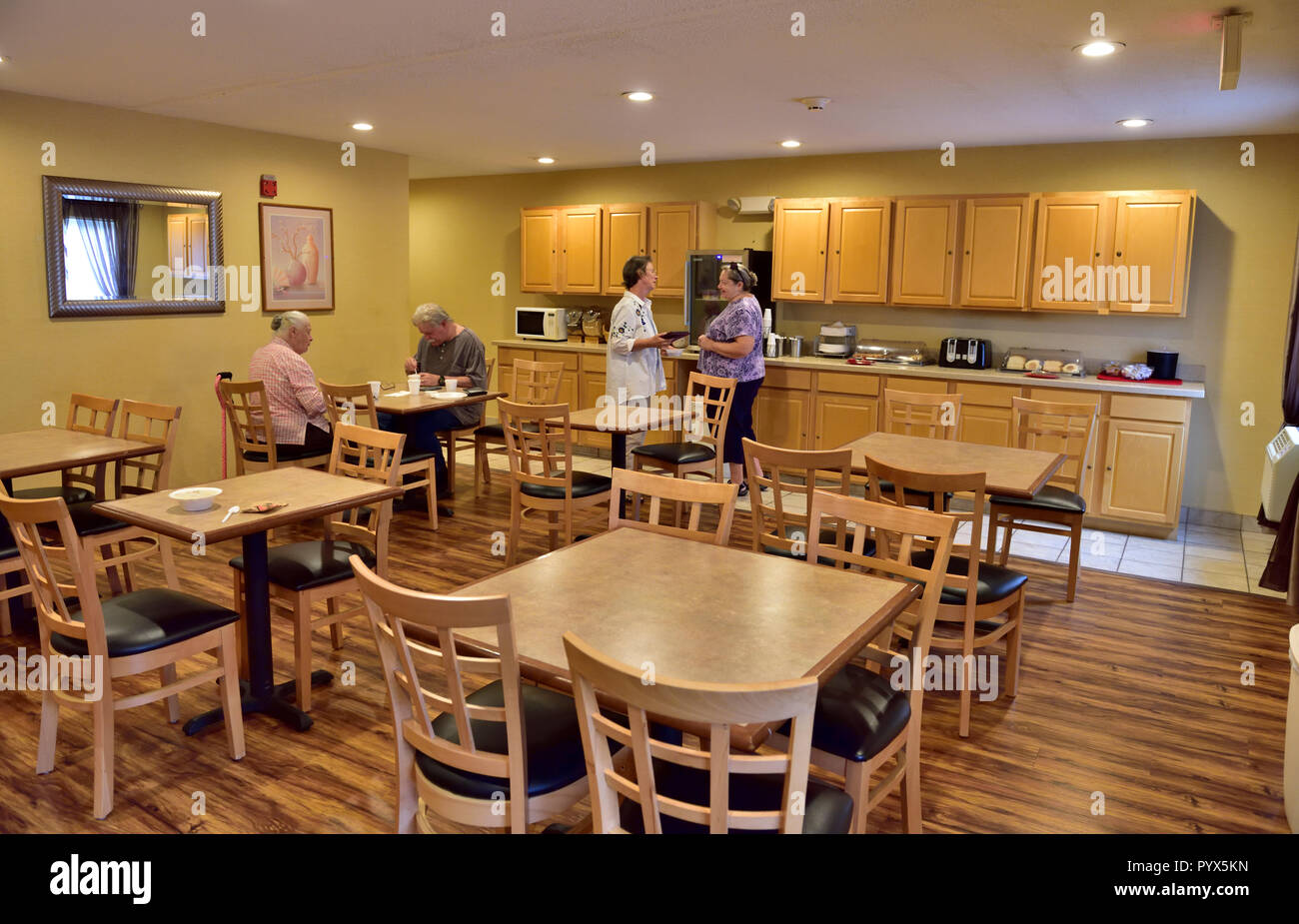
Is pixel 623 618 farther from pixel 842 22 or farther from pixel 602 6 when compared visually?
pixel 842 22

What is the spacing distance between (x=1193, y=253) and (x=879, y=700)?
5197mm

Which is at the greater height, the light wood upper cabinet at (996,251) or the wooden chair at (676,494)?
the light wood upper cabinet at (996,251)

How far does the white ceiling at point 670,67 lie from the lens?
3.49m

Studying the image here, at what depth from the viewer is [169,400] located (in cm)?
628

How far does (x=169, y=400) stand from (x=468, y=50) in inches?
139

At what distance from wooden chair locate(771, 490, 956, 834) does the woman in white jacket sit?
3153 millimetres

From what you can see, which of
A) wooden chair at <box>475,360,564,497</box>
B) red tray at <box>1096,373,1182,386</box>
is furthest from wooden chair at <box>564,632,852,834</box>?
red tray at <box>1096,373,1182,386</box>

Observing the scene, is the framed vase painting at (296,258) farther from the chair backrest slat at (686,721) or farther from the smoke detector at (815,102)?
the chair backrest slat at (686,721)

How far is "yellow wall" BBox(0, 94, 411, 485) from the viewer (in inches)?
215

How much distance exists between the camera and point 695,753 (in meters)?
1.64

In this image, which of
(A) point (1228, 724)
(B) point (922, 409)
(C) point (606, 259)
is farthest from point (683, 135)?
(A) point (1228, 724)

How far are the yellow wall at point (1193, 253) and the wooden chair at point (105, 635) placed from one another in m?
5.60

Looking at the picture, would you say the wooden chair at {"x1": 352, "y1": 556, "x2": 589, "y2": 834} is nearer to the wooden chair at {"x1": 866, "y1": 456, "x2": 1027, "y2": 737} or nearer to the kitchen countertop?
the wooden chair at {"x1": 866, "y1": 456, "x2": 1027, "y2": 737}

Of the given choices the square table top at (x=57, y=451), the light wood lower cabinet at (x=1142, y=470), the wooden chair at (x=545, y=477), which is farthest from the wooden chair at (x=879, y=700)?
the light wood lower cabinet at (x=1142, y=470)
